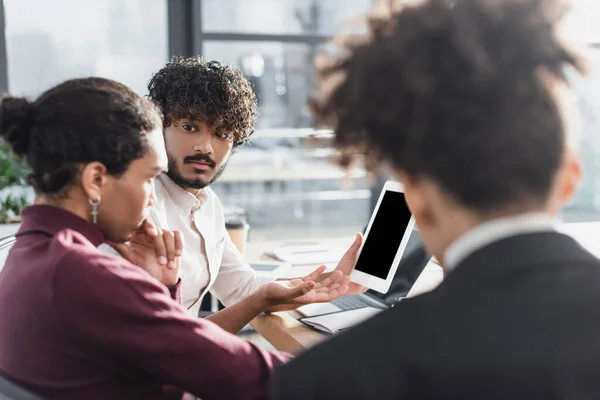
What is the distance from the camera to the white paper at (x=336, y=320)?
1.51 metres

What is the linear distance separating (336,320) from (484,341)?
101 cm

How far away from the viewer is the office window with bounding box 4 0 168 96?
375 centimetres

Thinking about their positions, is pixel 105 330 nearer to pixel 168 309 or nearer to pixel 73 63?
pixel 168 309

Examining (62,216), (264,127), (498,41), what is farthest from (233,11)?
(498,41)

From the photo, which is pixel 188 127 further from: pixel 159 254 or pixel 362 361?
pixel 362 361

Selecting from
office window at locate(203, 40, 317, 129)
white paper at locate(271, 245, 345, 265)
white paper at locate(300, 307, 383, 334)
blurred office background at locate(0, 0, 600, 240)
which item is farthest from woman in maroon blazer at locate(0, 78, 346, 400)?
office window at locate(203, 40, 317, 129)

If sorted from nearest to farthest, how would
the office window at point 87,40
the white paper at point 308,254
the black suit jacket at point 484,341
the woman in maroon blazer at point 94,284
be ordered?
the black suit jacket at point 484,341, the woman in maroon blazer at point 94,284, the white paper at point 308,254, the office window at point 87,40

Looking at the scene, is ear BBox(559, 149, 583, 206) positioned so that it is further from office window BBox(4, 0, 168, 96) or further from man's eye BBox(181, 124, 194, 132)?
office window BBox(4, 0, 168, 96)

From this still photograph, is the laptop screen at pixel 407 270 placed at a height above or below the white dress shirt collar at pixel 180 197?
below

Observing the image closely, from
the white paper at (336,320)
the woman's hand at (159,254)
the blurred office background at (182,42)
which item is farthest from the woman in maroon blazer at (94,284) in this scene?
the blurred office background at (182,42)

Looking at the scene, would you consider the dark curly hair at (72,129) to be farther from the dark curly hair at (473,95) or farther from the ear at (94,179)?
the dark curly hair at (473,95)

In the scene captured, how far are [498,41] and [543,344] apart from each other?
289 mm

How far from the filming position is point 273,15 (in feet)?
14.0

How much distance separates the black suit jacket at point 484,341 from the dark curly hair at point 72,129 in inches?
21.6
